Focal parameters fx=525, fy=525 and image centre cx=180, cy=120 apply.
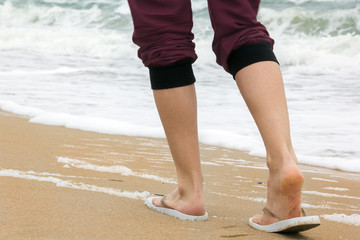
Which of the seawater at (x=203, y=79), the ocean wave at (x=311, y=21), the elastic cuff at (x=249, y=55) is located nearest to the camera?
the elastic cuff at (x=249, y=55)

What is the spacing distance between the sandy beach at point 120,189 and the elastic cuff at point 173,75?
0.40 meters

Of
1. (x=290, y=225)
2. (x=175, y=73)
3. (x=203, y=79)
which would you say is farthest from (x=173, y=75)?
(x=203, y=79)

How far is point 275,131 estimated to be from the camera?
146 cm

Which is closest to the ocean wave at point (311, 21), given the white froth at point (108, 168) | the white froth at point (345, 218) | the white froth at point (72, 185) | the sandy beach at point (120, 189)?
the sandy beach at point (120, 189)

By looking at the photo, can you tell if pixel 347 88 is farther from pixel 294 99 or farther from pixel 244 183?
pixel 244 183

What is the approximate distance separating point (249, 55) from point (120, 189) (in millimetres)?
772

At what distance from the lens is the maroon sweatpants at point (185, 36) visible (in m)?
1.51

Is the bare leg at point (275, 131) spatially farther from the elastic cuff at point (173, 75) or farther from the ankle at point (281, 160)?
the elastic cuff at point (173, 75)

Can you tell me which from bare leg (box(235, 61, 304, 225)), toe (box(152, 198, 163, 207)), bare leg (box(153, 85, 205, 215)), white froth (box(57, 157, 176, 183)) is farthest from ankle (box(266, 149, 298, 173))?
white froth (box(57, 157, 176, 183))

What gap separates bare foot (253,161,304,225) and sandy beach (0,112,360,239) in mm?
66

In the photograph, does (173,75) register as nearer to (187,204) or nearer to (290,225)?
(187,204)

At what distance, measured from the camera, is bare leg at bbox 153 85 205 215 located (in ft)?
5.18

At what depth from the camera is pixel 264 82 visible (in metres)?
1.49

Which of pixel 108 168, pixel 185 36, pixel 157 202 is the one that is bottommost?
pixel 108 168
